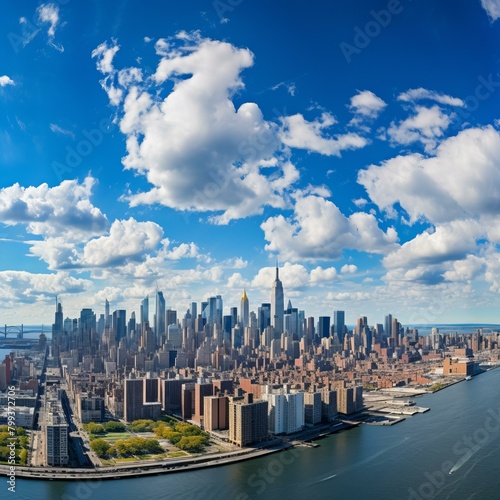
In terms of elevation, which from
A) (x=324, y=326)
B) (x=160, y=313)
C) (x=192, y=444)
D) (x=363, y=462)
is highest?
(x=160, y=313)

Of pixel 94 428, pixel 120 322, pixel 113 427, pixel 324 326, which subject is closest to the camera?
pixel 94 428

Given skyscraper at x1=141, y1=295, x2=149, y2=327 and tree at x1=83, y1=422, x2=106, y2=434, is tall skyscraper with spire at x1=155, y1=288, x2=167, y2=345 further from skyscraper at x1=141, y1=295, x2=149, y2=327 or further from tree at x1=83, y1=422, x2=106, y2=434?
tree at x1=83, y1=422, x2=106, y2=434

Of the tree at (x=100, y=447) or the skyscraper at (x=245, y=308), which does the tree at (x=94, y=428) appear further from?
the skyscraper at (x=245, y=308)

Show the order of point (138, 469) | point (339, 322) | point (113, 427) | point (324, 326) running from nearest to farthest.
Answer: point (138, 469) < point (113, 427) < point (324, 326) < point (339, 322)

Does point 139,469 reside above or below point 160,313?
below

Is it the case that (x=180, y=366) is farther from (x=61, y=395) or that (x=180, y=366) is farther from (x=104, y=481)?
(x=104, y=481)

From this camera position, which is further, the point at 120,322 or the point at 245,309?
the point at 245,309

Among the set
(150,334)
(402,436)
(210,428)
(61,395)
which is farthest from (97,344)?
(402,436)

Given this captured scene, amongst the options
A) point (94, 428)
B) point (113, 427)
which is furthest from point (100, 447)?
point (113, 427)

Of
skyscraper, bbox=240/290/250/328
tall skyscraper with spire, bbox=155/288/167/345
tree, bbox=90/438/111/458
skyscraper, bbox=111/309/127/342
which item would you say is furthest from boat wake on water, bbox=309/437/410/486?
skyscraper, bbox=240/290/250/328

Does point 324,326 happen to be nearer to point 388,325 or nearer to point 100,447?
point 388,325
